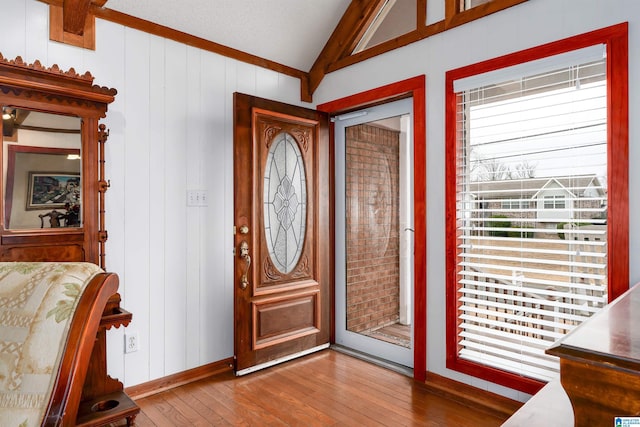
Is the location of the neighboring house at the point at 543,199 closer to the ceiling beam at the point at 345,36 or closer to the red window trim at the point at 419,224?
the red window trim at the point at 419,224

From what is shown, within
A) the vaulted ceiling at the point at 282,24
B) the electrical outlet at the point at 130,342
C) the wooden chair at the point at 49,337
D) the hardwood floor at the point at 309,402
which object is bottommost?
the hardwood floor at the point at 309,402

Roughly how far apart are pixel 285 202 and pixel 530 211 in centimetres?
176

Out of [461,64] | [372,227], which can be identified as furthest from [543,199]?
[372,227]

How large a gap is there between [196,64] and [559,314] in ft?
9.32

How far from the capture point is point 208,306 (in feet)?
9.69

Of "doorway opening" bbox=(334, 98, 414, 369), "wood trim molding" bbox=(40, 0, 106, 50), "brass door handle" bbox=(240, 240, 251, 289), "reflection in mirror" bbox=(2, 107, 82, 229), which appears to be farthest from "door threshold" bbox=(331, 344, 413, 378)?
"wood trim molding" bbox=(40, 0, 106, 50)

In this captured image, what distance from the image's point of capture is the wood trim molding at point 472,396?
2328mm

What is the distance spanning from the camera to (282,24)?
10.2 ft

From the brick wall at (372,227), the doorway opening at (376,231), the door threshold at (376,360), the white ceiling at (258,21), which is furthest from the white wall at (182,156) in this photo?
the brick wall at (372,227)

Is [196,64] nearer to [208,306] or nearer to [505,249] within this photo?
[208,306]

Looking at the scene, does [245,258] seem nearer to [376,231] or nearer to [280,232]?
[280,232]

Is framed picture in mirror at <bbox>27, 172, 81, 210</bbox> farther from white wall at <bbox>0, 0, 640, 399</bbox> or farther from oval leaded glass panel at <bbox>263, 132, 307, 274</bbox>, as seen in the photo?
oval leaded glass panel at <bbox>263, 132, 307, 274</bbox>

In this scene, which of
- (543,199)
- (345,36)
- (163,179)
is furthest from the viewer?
(345,36)

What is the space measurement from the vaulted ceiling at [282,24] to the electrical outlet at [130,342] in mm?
1818
